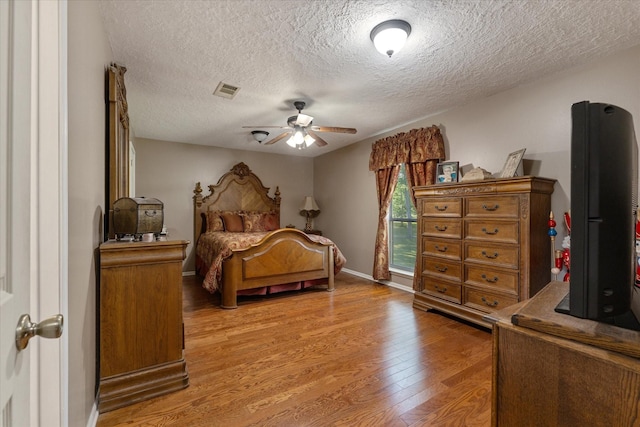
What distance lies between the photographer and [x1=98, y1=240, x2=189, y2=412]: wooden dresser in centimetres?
159

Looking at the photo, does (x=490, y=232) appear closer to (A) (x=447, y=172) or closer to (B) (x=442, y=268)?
(B) (x=442, y=268)

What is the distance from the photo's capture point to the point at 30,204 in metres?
0.72

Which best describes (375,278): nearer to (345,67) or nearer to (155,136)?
(345,67)

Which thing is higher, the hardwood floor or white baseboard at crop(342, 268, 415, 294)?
white baseboard at crop(342, 268, 415, 294)

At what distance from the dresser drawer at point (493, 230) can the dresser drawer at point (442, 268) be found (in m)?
0.35

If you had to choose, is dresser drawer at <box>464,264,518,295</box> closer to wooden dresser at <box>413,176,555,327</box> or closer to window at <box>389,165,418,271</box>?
wooden dresser at <box>413,176,555,327</box>

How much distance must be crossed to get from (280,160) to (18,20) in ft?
17.6

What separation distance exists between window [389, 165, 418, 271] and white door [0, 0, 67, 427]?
12.7 ft

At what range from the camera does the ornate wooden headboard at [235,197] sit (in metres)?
5.07

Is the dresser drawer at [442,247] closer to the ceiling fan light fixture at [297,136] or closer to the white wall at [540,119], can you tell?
the white wall at [540,119]

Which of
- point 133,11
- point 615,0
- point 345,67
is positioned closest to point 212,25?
point 133,11

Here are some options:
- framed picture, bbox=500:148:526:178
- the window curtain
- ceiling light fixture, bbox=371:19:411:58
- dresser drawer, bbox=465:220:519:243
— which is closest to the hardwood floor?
dresser drawer, bbox=465:220:519:243

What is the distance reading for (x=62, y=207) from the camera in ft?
3.08

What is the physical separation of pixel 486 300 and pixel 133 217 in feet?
9.76
